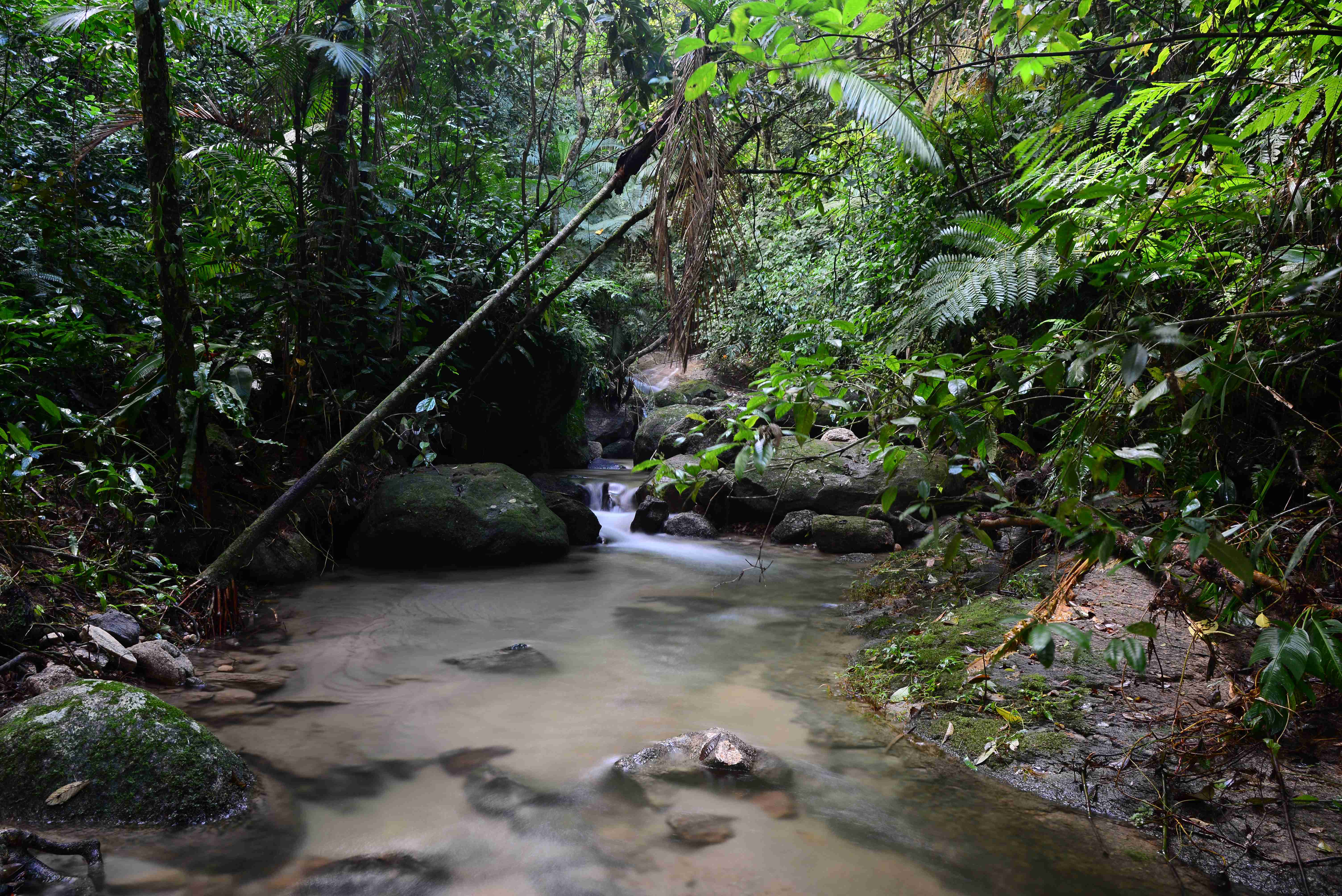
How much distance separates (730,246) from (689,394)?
528 inches

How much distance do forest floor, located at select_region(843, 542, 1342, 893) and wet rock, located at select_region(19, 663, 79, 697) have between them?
355cm

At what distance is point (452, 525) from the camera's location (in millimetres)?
6730

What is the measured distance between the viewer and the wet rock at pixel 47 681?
9.68ft

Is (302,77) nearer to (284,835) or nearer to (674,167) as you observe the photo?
(674,167)

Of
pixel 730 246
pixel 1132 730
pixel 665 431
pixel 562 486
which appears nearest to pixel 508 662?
pixel 730 246

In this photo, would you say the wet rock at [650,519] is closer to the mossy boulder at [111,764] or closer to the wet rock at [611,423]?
the mossy boulder at [111,764]

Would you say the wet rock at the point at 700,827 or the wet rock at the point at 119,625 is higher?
the wet rock at the point at 119,625

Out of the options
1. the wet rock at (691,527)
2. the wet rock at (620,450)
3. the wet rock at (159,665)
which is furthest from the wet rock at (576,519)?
the wet rock at (620,450)

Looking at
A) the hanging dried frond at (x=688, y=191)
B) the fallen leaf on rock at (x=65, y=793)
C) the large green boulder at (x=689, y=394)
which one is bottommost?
the fallen leaf on rock at (x=65, y=793)

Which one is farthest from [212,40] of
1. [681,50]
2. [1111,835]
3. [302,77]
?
[1111,835]

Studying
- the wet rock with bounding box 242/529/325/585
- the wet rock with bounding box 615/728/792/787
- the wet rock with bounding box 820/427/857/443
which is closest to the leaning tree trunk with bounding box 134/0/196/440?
the wet rock with bounding box 242/529/325/585

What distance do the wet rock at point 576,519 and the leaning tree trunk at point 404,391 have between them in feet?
10.9

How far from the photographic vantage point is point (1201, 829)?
2373 millimetres

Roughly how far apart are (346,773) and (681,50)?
2940 mm
